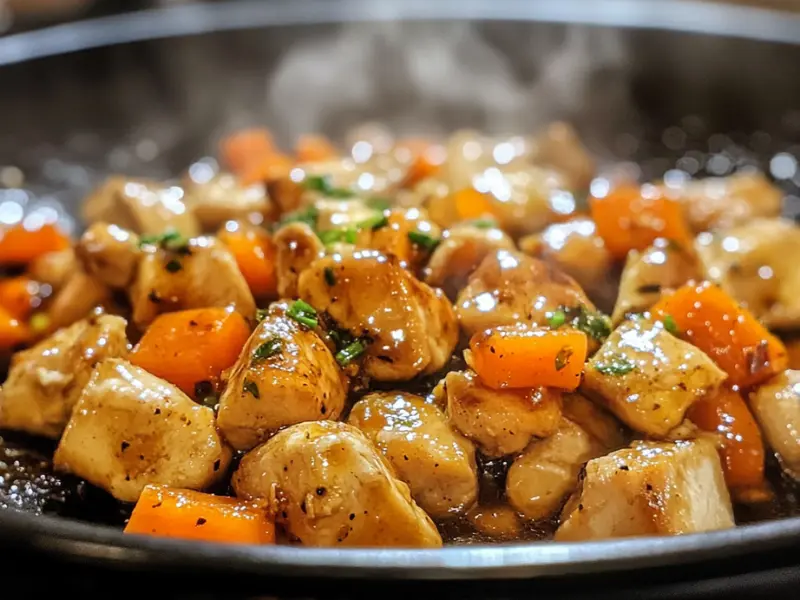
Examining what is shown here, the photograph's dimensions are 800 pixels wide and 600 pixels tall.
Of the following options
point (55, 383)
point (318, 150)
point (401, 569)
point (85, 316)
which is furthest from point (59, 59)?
point (401, 569)

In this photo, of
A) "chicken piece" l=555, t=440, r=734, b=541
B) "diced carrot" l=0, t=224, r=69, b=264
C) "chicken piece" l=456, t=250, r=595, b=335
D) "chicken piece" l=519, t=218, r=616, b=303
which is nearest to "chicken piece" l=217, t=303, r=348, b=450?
"chicken piece" l=456, t=250, r=595, b=335

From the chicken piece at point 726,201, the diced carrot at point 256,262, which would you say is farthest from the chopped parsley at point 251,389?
the chicken piece at point 726,201

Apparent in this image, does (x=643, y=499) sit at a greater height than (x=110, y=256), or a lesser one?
lesser

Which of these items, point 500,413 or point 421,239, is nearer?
point 500,413

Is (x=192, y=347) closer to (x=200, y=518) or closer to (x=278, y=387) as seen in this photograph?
(x=278, y=387)

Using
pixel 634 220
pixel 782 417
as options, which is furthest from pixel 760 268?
pixel 782 417

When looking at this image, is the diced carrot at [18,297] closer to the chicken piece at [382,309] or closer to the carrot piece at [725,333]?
the chicken piece at [382,309]

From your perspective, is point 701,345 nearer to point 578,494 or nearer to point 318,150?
point 578,494
